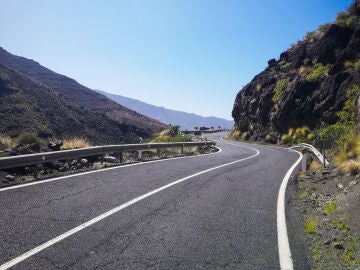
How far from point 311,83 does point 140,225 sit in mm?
34628

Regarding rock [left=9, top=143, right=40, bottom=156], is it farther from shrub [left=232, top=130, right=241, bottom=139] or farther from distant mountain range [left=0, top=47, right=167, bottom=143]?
shrub [left=232, top=130, right=241, bottom=139]

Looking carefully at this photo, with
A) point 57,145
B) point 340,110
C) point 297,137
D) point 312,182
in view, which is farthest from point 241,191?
point 297,137

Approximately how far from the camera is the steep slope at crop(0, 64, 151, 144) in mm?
43562

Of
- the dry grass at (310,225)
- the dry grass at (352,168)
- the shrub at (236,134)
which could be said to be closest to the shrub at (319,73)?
the shrub at (236,134)

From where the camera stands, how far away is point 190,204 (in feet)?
25.0

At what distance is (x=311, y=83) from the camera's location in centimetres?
3691

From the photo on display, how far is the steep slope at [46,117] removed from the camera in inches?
1715

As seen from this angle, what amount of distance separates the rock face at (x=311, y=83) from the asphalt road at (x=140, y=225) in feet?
86.2

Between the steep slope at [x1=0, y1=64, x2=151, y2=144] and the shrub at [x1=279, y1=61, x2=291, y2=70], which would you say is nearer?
the steep slope at [x1=0, y1=64, x2=151, y2=144]

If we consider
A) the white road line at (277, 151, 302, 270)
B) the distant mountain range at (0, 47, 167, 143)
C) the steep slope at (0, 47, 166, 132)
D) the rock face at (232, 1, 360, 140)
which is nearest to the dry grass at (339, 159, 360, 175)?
the white road line at (277, 151, 302, 270)

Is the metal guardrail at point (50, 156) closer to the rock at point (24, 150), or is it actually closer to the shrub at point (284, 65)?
the rock at point (24, 150)

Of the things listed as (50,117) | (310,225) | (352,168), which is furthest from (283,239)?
(50,117)

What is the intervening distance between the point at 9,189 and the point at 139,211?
11.6ft

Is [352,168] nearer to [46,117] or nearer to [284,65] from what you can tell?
[284,65]
